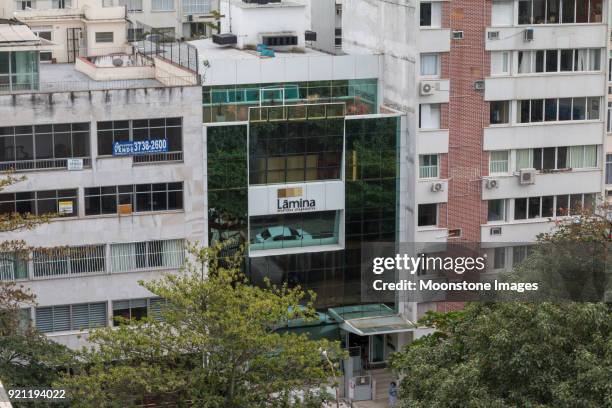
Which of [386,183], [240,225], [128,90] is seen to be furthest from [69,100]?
[386,183]

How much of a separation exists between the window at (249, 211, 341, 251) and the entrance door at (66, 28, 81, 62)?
16408 mm

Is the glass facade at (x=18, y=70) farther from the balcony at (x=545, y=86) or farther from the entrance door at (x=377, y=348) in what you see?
the balcony at (x=545, y=86)

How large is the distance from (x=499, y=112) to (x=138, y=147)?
52.0ft

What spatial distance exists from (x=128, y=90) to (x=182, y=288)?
13433mm

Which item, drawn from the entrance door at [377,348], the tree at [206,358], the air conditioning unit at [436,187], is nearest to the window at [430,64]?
the air conditioning unit at [436,187]

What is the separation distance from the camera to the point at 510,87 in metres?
78.1

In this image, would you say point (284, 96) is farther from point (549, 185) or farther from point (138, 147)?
point (549, 185)

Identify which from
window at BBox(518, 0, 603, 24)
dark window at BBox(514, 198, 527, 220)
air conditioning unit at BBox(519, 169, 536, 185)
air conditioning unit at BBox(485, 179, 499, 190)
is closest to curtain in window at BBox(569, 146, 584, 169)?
air conditioning unit at BBox(519, 169, 536, 185)

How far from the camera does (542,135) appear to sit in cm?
7906

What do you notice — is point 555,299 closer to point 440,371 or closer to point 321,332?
point 440,371

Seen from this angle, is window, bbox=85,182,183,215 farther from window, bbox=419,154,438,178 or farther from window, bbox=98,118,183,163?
window, bbox=419,154,438,178

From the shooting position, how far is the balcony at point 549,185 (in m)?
79.0

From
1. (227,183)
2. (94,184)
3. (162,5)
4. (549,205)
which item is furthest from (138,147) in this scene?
(162,5)

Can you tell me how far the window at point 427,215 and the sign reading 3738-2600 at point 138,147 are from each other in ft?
38.4
